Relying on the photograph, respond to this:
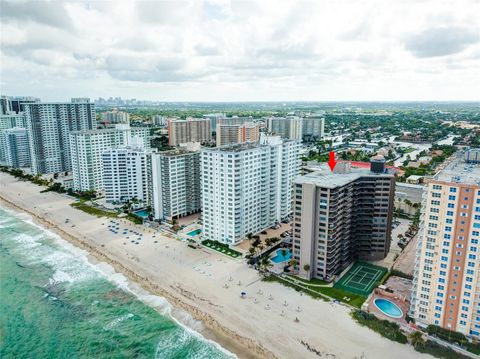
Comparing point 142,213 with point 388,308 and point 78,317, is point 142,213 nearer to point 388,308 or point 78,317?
point 78,317

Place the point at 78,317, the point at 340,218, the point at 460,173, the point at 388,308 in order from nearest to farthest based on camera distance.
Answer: the point at 460,173 → the point at 388,308 → the point at 78,317 → the point at 340,218

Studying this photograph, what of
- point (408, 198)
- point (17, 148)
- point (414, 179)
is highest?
point (17, 148)

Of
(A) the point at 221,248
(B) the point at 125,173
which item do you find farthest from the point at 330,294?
(B) the point at 125,173

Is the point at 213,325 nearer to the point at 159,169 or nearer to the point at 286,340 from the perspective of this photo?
the point at 286,340

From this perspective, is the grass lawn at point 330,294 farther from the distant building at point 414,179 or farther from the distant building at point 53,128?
the distant building at point 53,128

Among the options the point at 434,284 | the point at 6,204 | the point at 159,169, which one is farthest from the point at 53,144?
the point at 434,284

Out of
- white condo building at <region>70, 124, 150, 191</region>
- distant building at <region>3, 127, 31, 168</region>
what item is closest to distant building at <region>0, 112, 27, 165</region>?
distant building at <region>3, 127, 31, 168</region>

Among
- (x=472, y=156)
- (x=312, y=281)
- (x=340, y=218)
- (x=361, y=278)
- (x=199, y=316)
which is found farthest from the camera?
(x=361, y=278)

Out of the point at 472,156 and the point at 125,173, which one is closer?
the point at 472,156
